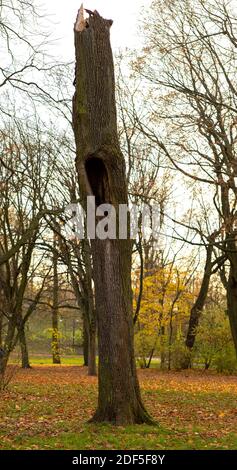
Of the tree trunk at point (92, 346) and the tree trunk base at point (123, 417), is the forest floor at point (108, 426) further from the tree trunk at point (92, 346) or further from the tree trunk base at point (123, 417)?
the tree trunk at point (92, 346)

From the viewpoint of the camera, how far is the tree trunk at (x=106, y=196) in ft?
28.5

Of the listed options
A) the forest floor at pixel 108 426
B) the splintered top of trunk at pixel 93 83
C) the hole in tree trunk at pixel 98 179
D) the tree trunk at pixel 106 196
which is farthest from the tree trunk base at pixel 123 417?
the splintered top of trunk at pixel 93 83

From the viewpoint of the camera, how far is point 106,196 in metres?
8.99

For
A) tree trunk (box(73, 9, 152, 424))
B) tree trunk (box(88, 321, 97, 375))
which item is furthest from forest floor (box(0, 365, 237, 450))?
tree trunk (box(88, 321, 97, 375))

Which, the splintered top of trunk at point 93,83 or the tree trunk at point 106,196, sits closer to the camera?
the tree trunk at point 106,196

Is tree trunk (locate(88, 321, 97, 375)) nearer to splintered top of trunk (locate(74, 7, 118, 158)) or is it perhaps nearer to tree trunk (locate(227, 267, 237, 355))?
tree trunk (locate(227, 267, 237, 355))

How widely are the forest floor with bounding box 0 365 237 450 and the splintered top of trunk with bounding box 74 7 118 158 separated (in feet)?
13.4

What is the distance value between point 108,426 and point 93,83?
518 centimetres

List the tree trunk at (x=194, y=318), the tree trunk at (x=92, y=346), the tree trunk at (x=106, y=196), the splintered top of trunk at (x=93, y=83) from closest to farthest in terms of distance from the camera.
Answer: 1. the tree trunk at (x=106, y=196)
2. the splintered top of trunk at (x=93, y=83)
3. the tree trunk at (x=92, y=346)
4. the tree trunk at (x=194, y=318)

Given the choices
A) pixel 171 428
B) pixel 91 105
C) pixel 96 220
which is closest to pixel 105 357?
pixel 171 428

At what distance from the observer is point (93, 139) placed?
29.0 ft

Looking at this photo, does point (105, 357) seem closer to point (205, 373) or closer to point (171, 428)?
point (171, 428)

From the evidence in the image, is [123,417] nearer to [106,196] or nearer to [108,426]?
[108,426]

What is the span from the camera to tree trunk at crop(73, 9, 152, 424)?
8.68 metres
